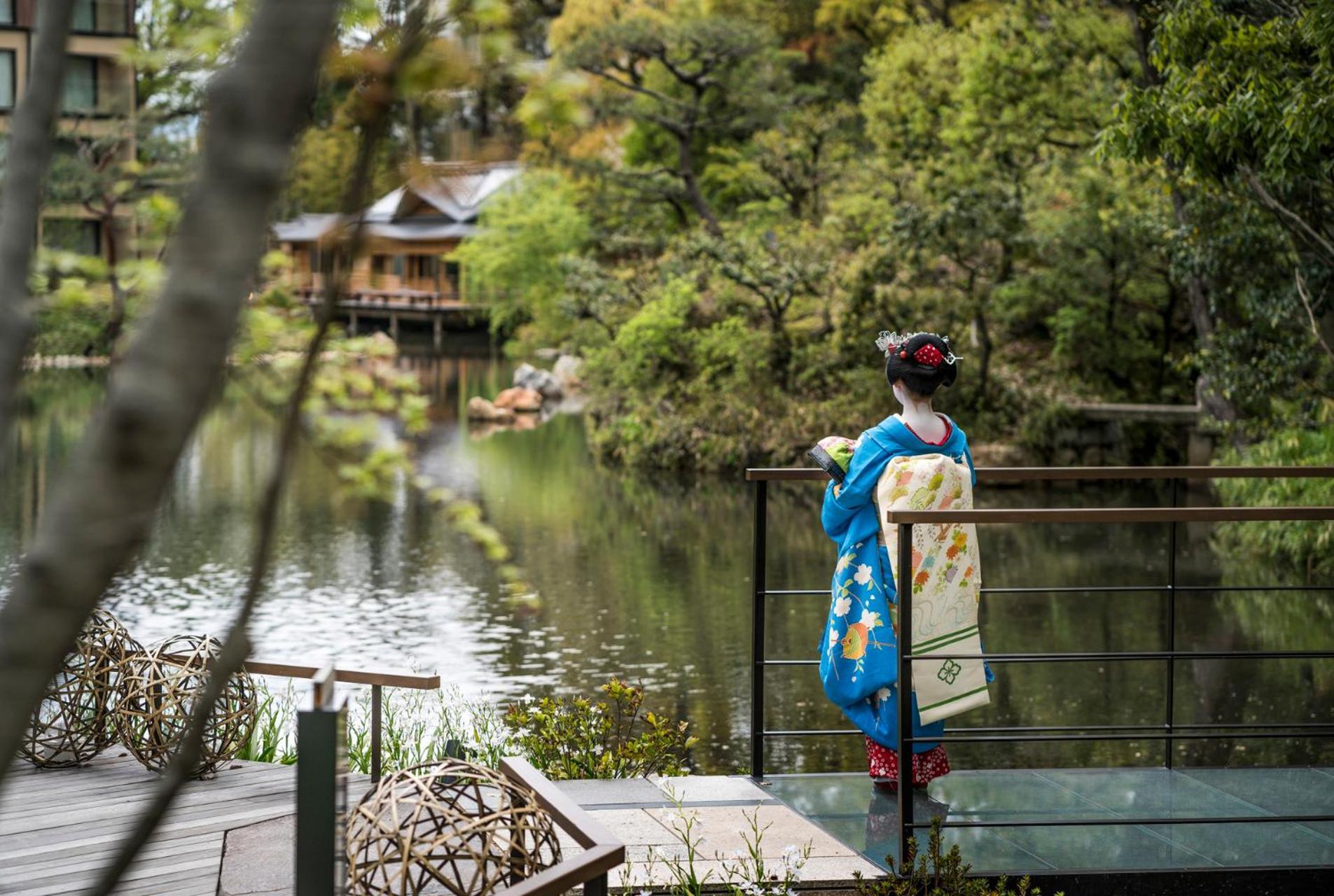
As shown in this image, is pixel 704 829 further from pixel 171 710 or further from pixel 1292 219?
pixel 1292 219

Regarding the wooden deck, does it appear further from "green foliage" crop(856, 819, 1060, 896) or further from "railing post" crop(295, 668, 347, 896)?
"green foliage" crop(856, 819, 1060, 896)

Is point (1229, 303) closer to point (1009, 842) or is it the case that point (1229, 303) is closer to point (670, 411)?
point (670, 411)

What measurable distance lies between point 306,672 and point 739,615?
6717 millimetres

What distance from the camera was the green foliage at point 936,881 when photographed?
3.41 meters

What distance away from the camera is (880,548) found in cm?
436

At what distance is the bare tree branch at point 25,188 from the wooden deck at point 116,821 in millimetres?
2207

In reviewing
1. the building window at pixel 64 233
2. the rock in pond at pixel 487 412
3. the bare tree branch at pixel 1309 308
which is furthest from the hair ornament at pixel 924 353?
the rock in pond at pixel 487 412

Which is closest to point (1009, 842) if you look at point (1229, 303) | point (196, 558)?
point (196, 558)

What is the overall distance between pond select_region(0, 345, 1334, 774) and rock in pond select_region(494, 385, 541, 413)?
9107mm

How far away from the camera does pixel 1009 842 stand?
3.89 meters

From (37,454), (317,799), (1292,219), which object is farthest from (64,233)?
(37,454)

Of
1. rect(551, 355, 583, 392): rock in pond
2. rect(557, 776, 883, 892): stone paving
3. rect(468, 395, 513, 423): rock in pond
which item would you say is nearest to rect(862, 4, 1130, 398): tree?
rect(468, 395, 513, 423): rock in pond

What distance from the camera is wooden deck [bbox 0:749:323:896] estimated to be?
3.51 metres

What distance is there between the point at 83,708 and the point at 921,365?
9.31 ft
